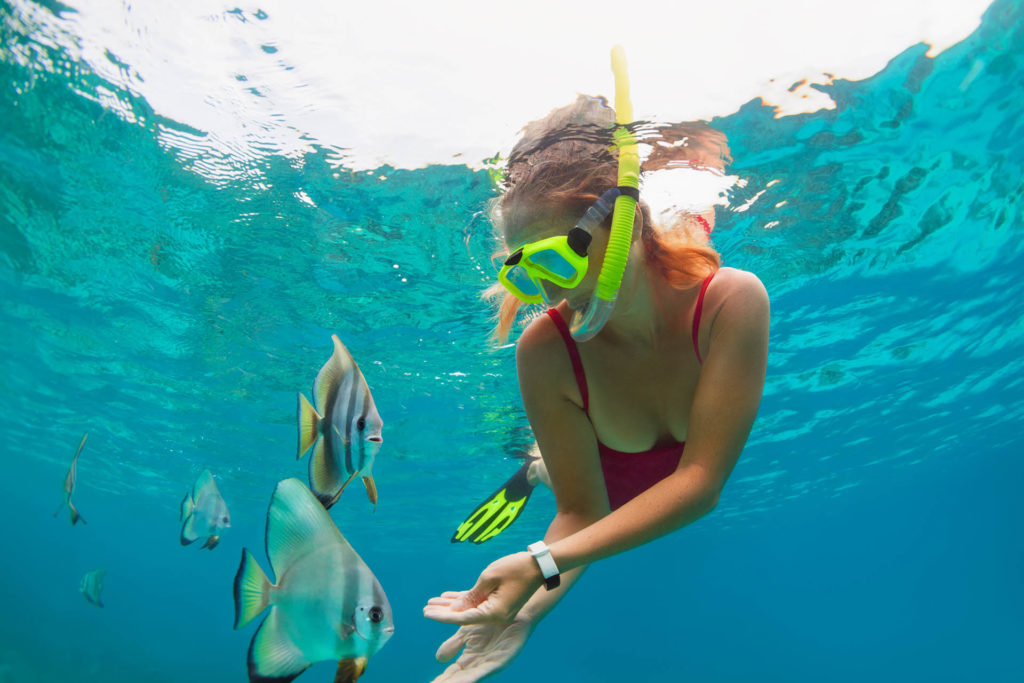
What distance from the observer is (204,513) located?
5578 millimetres

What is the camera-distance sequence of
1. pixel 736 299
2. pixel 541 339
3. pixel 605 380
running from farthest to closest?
pixel 605 380 → pixel 541 339 → pixel 736 299

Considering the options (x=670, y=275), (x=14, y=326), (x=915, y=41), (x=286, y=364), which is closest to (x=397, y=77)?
(x=670, y=275)

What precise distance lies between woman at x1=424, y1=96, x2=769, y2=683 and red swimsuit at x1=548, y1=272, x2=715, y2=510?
0.01 metres

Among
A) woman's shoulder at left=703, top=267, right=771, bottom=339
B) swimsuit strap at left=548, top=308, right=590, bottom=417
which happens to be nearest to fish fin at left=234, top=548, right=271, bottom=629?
swimsuit strap at left=548, top=308, right=590, bottom=417

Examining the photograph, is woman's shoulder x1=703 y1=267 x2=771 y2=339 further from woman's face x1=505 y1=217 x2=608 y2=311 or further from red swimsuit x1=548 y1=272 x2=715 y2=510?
woman's face x1=505 y1=217 x2=608 y2=311

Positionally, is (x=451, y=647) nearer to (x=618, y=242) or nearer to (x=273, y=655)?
(x=273, y=655)

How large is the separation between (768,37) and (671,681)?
214 ft

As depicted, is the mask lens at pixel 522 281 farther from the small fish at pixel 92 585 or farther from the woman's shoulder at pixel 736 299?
the small fish at pixel 92 585

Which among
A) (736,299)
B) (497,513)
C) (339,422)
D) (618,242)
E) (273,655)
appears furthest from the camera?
(497,513)

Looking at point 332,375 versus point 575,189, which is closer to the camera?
point 332,375

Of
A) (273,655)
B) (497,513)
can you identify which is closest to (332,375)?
(273,655)

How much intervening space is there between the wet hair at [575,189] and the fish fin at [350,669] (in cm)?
195

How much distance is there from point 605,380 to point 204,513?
4660 mm

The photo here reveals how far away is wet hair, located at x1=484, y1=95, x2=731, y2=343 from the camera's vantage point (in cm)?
261
